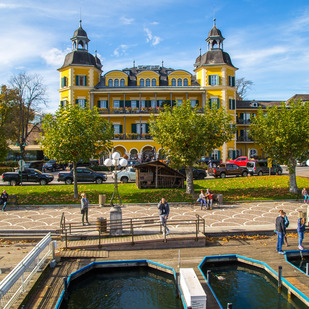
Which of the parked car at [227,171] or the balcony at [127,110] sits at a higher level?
the balcony at [127,110]

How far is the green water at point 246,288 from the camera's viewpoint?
354 inches

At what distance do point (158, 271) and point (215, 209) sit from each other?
29.3 ft

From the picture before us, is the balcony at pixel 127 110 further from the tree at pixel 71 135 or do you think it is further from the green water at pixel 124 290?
the green water at pixel 124 290

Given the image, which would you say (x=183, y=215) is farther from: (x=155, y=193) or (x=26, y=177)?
(x=26, y=177)

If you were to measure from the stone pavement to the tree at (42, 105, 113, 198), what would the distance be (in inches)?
143

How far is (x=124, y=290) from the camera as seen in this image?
10008 mm

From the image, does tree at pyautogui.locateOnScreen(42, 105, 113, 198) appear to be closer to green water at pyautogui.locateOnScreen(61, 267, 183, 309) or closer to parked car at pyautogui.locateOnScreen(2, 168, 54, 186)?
parked car at pyautogui.locateOnScreen(2, 168, 54, 186)

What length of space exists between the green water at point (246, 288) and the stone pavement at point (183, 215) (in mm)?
3004

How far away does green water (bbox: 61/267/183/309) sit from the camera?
9117 millimetres

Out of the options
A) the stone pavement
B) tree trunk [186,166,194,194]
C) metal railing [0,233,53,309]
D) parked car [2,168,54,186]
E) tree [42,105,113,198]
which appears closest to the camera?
metal railing [0,233,53,309]

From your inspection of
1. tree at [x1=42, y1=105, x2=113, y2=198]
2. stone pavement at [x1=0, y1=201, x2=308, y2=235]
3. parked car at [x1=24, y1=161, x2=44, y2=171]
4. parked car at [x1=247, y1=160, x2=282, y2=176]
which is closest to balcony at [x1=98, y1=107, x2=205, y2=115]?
parked car at [x1=24, y1=161, x2=44, y2=171]

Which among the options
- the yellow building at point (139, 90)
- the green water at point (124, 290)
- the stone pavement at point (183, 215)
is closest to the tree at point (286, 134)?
the stone pavement at point (183, 215)

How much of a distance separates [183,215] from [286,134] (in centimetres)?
987

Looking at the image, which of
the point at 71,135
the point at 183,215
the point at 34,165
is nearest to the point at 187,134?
the point at 183,215
